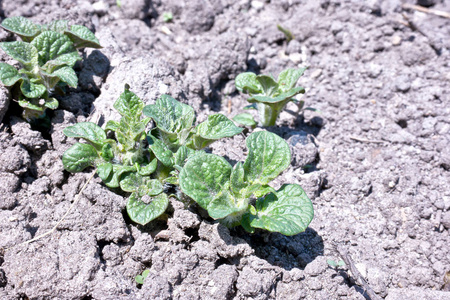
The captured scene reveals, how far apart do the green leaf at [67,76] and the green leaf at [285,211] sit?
6.08ft

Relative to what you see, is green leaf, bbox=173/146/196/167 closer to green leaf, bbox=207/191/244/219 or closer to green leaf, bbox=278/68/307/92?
green leaf, bbox=207/191/244/219

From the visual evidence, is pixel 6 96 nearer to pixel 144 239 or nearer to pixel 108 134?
pixel 108 134

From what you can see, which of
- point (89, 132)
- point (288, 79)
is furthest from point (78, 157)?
point (288, 79)

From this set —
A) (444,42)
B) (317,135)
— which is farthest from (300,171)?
(444,42)

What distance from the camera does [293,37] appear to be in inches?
192

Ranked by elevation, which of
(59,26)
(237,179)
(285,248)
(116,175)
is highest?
(59,26)

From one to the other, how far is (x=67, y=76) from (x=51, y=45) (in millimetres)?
440

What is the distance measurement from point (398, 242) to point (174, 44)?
326 cm

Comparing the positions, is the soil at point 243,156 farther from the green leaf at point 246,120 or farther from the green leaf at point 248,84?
the green leaf at point 248,84

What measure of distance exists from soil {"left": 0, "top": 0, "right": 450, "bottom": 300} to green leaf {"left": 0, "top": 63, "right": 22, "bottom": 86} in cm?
18

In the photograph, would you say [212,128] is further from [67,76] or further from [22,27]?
[22,27]

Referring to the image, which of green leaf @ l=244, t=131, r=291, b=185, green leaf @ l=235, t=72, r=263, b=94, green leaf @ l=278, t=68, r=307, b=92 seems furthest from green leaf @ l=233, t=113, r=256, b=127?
green leaf @ l=244, t=131, r=291, b=185

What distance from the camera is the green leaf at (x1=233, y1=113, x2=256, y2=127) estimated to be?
12.6 ft

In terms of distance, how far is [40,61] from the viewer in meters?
3.52
